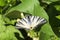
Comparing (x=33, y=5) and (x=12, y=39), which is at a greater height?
(x=33, y=5)

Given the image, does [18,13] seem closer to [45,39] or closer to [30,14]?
[30,14]

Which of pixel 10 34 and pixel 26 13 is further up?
pixel 26 13

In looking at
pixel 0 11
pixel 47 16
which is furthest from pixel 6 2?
pixel 47 16

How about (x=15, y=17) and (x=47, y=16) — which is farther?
(x=15, y=17)

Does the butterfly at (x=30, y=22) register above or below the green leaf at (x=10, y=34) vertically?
above

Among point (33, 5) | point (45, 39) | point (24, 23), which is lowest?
point (45, 39)
